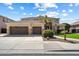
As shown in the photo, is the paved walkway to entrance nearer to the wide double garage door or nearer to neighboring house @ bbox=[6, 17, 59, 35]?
neighboring house @ bbox=[6, 17, 59, 35]

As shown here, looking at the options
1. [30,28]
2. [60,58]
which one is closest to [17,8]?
[30,28]

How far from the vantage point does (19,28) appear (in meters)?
33.6

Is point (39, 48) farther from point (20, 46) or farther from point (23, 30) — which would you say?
point (23, 30)

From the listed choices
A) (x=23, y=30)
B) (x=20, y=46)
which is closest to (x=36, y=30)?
(x=23, y=30)

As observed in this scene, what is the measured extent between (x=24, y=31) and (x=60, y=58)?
80.0 ft

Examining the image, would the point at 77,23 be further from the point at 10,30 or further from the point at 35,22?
the point at 10,30

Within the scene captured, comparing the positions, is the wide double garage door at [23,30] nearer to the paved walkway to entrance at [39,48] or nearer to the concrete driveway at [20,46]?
the concrete driveway at [20,46]

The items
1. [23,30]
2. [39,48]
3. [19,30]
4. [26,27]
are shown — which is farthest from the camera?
[19,30]

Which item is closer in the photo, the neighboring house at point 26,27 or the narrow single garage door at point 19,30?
the neighboring house at point 26,27

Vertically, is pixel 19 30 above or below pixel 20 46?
above

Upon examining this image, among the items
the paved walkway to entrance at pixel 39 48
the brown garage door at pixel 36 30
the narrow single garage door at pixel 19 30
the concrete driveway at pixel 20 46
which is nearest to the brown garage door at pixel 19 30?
the narrow single garage door at pixel 19 30

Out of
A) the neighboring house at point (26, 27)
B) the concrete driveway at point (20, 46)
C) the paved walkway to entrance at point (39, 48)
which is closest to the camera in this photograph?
the paved walkway to entrance at point (39, 48)

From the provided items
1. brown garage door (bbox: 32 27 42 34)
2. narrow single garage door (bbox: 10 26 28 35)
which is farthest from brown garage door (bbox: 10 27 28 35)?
brown garage door (bbox: 32 27 42 34)

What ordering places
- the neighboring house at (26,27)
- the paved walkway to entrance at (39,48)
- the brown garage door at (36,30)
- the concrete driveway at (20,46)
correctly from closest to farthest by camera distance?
1. the paved walkway to entrance at (39,48)
2. the concrete driveway at (20,46)
3. the neighboring house at (26,27)
4. the brown garage door at (36,30)
